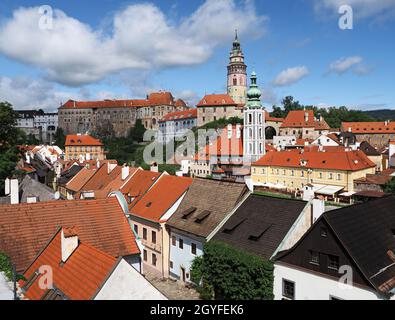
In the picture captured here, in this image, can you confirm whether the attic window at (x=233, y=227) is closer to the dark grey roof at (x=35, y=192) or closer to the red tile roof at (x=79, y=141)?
the dark grey roof at (x=35, y=192)

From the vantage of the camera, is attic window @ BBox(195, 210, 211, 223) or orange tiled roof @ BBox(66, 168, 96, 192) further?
orange tiled roof @ BBox(66, 168, 96, 192)

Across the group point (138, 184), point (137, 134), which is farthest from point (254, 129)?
point (137, 134)

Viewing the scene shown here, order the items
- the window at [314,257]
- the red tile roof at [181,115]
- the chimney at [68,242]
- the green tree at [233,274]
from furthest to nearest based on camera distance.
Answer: the red tile roof at [181,115] → the green tree at [233,274] → the window at [314,257] → the chimney at [68,242]

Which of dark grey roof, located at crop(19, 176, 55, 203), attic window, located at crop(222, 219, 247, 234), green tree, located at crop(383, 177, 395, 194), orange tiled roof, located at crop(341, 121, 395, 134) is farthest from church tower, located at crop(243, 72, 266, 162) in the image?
attic window, located at crop(222, 219, 247, 234)

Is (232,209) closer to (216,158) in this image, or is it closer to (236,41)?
(216,158)

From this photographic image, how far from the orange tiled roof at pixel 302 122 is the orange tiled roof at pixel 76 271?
90473mm

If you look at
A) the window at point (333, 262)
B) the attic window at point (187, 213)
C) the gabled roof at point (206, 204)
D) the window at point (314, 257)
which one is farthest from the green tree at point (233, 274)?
the attic window at point (187, 213)

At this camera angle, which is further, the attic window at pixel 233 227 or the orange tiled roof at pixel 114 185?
the orange tiled roof at pixel 114 185

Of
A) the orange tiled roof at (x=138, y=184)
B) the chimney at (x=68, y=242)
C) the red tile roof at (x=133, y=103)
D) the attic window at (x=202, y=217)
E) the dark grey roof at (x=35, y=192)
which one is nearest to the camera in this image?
the chimney at (x=68, y=242)

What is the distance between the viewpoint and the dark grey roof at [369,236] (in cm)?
1412

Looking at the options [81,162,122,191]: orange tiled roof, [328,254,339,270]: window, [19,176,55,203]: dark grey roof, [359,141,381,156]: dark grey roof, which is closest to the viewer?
[328,254,339,270]: window

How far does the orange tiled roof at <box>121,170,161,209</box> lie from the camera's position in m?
28.1

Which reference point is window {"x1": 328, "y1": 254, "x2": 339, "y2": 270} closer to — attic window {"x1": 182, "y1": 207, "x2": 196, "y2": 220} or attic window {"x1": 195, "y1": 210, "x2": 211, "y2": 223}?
attic window {"x1": 195, "y1": 210, "x2": 211, "y2": 223}

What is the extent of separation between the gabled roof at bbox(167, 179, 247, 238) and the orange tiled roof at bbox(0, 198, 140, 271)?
16.6 ft
